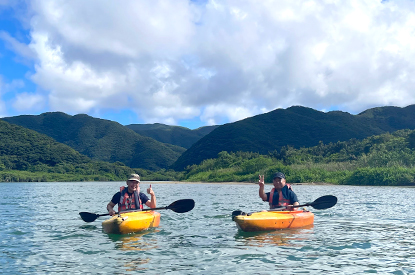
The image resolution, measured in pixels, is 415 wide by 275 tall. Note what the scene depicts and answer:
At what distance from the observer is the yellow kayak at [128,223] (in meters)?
10.3

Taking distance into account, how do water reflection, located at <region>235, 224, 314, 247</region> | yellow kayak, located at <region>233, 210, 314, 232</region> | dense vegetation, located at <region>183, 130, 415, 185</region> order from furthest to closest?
1. dense vegetation, located at <region>183, 130, 415, 185</region>
2. yellow kayak, located at <region>233, 210, 314, 232</region>
3. water reflection, located at <region>235, 224, 314, 247</region>

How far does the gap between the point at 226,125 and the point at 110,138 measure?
68.9 meters

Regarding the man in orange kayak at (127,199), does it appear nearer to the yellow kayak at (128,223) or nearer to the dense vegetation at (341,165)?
the yellow kayak at (128,223)

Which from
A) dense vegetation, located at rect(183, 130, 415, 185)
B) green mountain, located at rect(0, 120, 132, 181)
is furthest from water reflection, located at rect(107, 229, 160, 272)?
green mountain, located at rect(0, 120, 132, 181)

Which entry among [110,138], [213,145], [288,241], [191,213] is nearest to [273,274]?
[288,241]

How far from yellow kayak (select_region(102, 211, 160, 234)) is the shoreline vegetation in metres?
33.7

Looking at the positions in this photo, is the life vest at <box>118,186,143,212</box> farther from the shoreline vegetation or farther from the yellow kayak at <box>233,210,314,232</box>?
the shoreline vegetation

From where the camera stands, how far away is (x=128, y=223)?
34.1 ft

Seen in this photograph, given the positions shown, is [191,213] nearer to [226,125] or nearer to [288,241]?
[288,241]

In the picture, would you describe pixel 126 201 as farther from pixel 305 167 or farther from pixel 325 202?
pixel 305 167

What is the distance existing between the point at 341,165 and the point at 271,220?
1652 inches

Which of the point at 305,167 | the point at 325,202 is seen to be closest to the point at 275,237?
the point at 325,202

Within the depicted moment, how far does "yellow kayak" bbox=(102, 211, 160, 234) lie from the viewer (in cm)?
1028

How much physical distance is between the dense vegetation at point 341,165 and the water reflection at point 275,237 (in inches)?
1241
